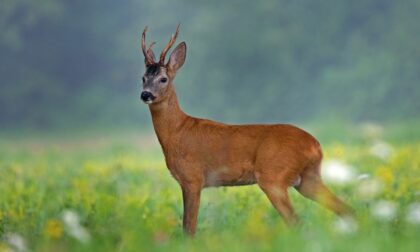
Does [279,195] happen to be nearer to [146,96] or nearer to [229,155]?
[229,155]

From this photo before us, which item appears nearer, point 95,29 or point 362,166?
point 362,166

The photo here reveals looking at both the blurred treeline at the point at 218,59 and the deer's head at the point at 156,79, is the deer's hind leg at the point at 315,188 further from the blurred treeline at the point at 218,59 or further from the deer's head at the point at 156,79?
the blurred treeline at the point at 218,59

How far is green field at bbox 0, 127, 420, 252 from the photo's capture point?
6523 millimetres

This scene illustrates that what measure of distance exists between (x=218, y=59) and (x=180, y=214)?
27578 mm

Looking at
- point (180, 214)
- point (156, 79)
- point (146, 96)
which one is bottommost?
point (180, 214)

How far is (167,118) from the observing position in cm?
908

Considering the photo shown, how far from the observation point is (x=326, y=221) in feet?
22.8

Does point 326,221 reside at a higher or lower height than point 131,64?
lower

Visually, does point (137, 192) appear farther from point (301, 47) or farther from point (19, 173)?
point (301, 47)

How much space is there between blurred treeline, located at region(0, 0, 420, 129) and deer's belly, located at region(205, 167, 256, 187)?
24.7 meters

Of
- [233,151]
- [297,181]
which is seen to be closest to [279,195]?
[297,181]

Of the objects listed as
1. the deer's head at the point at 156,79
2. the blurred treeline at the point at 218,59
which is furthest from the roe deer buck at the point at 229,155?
the blurred treeline at the point at 218,59

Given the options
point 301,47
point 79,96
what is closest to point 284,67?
point 301,47

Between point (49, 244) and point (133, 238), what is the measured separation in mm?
581
